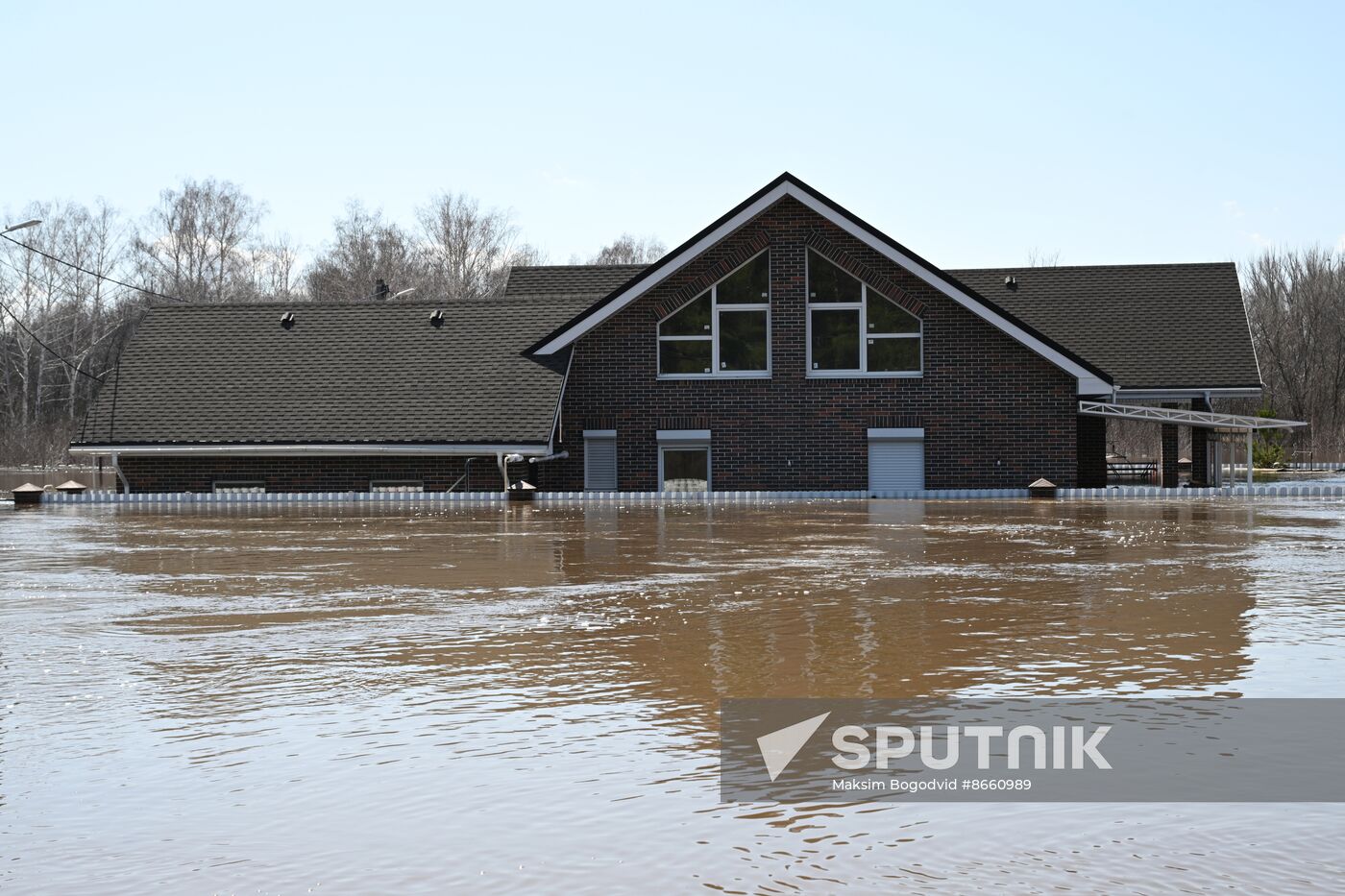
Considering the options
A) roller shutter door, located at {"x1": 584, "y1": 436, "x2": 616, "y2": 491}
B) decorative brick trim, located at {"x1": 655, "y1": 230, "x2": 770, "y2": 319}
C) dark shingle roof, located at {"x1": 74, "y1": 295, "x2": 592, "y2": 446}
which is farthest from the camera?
roller shutter door, located at {"x1": 584, "y1": 436, "x2": 616, "y2": 491}

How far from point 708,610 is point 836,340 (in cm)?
2296

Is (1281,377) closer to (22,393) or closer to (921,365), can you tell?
(921,365)

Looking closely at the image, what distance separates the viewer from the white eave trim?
33469 millimetres

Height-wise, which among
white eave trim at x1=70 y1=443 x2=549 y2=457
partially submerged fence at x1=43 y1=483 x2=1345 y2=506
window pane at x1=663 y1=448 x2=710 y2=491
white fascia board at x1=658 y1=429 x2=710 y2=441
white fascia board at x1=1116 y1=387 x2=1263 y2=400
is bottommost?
partially submerged fence at x1=43 y1=483 x2=1345 y2=506

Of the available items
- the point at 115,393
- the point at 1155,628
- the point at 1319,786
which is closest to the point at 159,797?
the point at 1319,786

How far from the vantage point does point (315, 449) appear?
34.1 meters

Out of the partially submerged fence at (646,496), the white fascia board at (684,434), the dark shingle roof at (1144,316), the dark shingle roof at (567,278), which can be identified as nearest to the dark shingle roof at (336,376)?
the partially submerged fence at (646,496)

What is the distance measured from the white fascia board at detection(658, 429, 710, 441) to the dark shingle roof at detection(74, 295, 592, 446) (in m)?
2.51

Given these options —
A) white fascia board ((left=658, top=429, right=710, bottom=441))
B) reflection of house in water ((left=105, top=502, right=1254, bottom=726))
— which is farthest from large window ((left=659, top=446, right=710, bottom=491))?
reflection of house in water ((left=105, top=502, right=1254, bottom=726))

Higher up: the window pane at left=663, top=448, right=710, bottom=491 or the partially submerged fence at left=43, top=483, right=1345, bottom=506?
the window pane at left=663, top=448, right=710, bottom=491

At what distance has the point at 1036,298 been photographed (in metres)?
42.8

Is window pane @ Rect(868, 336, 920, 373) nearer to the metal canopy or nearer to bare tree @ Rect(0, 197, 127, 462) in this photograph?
the metal canopy

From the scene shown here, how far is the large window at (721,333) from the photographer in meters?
34.6

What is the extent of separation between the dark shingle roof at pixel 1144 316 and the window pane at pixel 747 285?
31.4ft
